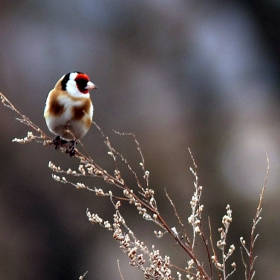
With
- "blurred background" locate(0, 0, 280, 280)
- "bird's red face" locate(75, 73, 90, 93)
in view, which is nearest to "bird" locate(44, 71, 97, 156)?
"bird's red face" locate(75, 73, 90, 93)

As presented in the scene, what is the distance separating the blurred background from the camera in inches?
239

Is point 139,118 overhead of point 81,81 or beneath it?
overhead

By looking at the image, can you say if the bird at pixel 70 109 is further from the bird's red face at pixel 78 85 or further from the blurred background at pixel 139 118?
the blurred background at pixel 139 118

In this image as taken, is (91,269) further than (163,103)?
No

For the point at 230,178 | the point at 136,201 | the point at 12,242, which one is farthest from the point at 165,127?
the point at 136,201

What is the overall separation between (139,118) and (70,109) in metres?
4.71

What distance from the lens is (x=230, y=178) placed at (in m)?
6.70

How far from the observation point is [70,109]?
2.19m

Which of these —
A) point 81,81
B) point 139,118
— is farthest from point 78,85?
Answer: point 139,118

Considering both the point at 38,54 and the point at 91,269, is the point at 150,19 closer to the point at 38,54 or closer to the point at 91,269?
the point at 38,54

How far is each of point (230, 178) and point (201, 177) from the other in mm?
370

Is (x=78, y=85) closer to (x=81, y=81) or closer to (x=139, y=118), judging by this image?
(x=81, y=81)

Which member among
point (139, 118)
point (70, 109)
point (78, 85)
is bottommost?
point (70, 109)

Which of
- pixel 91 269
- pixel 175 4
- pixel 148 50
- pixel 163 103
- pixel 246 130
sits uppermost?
pixel 175 4
